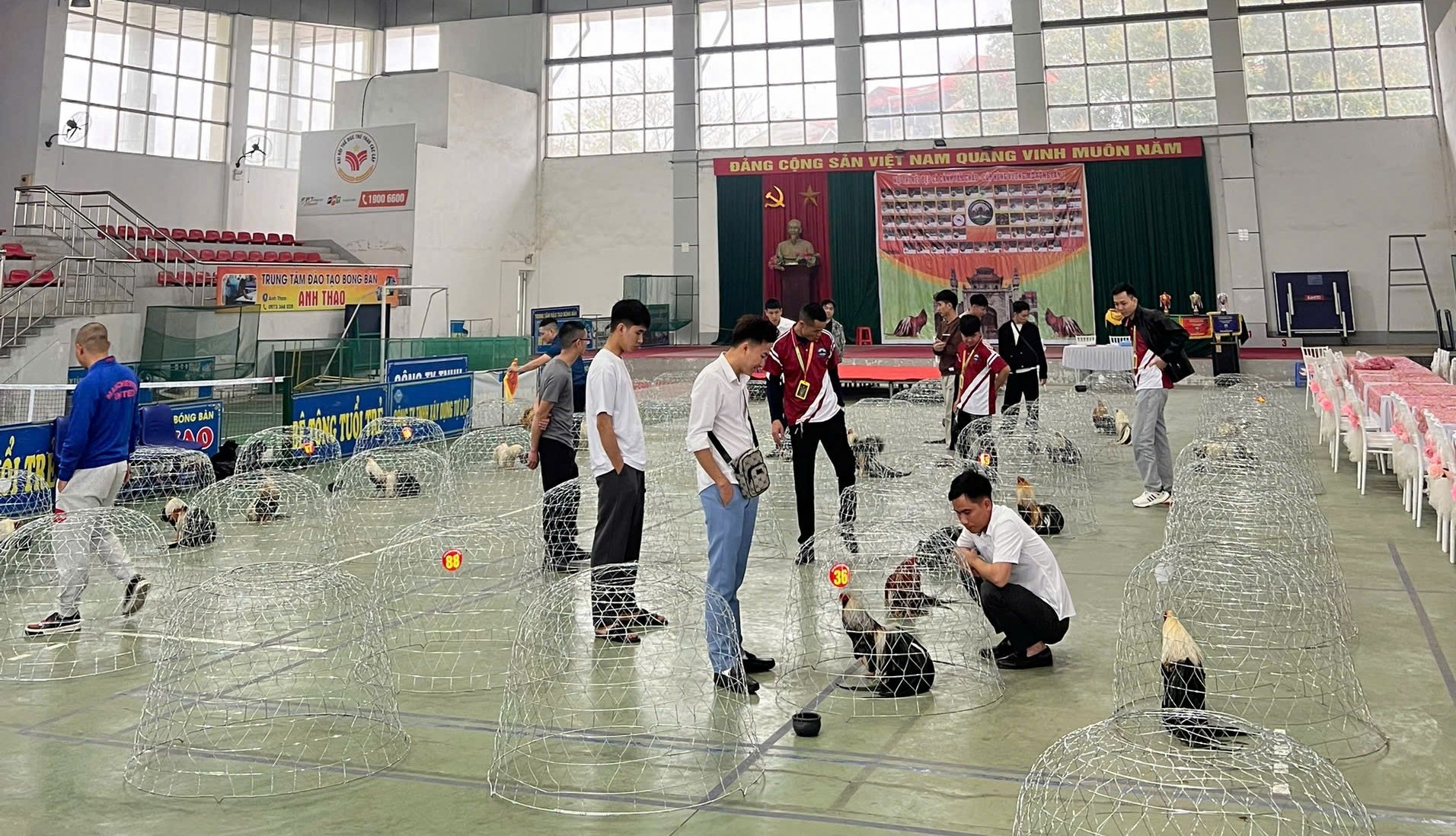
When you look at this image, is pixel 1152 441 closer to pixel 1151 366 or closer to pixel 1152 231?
pixel 1151 366

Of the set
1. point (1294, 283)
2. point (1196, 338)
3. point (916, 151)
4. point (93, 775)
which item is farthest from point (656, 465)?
point (1294, 283)

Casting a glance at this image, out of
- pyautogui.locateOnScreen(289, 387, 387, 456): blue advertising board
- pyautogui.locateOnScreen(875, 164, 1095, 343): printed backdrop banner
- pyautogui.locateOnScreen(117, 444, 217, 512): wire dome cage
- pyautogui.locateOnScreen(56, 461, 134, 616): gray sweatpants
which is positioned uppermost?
pyautogui.locateOnScreen(875, 164, 1095, 343): printed backdrop banner

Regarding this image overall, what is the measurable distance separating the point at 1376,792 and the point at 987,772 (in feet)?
4.14

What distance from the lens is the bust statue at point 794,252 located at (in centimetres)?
2619

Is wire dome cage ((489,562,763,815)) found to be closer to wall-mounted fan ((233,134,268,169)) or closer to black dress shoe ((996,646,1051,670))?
black dress shoe ((996,646,1051,670))

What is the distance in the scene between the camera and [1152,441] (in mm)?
8578

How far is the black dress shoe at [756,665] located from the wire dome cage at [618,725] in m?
0.18

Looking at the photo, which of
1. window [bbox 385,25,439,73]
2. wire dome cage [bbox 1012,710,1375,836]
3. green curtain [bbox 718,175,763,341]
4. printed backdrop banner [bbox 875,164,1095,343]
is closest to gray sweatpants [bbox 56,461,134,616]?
wire dome cage [bbox 1012,710,1375,836]

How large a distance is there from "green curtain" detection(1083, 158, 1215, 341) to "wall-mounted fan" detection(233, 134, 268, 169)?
2138cm

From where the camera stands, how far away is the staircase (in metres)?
16.3

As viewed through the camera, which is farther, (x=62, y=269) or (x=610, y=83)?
(x=610, y=83)

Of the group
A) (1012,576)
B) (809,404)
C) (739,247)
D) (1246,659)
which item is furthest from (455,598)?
(739,247)

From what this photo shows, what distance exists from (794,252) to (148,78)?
54.7ft

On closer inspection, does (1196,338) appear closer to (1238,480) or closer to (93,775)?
(1238,480)
